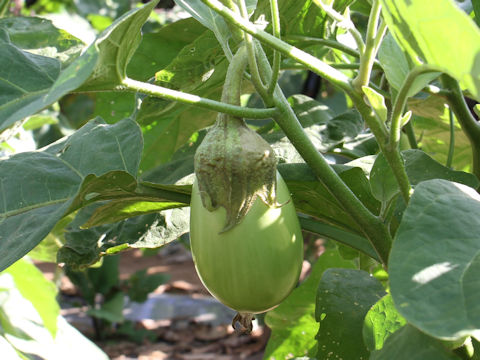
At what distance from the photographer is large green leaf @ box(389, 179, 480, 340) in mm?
333

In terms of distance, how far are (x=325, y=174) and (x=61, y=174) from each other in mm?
249

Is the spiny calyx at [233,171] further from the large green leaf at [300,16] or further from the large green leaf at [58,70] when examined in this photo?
the large green leaf at [300,16]

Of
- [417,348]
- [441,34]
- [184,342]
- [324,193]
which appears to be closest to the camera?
[441,34]

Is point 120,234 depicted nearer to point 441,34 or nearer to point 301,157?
point 301,157

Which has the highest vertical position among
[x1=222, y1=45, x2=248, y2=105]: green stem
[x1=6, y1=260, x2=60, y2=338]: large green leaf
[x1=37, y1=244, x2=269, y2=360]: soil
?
[x1=222, y1=45, x2=248, y2=105]: green stem

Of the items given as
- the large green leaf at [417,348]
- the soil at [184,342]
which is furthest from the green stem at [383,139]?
the soil at [184,342]

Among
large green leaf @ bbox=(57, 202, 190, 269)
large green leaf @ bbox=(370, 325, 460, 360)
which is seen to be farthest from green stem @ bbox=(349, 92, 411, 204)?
large green leaf @ bbox=(57, 202, 190, 269)

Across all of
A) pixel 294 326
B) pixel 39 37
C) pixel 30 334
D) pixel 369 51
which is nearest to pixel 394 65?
pixel 369 51

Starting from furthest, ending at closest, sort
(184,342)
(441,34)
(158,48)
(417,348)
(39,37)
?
(184,342), (158,48), (39,37), (417,348), (441,34)

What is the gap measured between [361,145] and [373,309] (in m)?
0.27

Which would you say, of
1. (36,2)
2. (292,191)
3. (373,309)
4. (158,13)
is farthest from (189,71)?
(36,2)

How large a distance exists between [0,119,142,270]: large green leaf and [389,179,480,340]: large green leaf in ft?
0.80

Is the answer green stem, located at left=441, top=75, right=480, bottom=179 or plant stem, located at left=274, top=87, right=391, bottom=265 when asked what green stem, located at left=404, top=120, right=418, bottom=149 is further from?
plant stem, located at left=274, top=87, right=391, bottom=265

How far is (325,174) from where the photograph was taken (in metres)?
0.48
